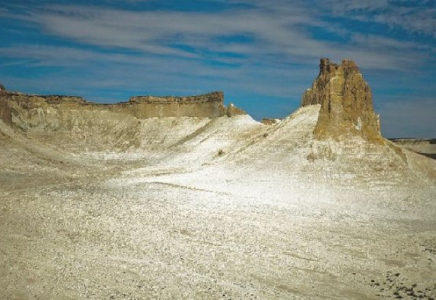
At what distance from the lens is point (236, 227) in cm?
1853

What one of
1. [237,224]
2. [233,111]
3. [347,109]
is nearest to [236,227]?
[237,224]

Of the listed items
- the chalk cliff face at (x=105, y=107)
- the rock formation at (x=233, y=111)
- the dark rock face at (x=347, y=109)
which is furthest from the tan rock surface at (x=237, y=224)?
the chalk cliff face at (x=105, y=107)

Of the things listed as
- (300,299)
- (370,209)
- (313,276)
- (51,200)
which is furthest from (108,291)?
(370,209)

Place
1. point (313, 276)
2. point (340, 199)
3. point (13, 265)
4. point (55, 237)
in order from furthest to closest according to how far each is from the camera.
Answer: point (340, 199)
point (55, 237)
point (313, 276)
point (13, 265)

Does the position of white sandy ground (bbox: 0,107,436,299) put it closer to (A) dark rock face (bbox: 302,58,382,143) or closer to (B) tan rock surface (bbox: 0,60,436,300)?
(B) tan rock surface (bbox: 0,60,436,300)

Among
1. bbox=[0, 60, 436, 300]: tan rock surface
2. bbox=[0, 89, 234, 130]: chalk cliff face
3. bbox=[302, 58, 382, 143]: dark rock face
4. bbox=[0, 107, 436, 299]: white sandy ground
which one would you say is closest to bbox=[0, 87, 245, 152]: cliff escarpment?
bbox=[0, 89, 234, 130]: chalk cliff face

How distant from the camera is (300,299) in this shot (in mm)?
11492

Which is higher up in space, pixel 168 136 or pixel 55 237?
pixel 168 136

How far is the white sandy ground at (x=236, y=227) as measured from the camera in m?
12.1

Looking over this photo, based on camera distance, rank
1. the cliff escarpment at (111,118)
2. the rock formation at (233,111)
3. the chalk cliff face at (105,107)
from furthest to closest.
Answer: the chalk cliff face at (105,107), the cliff escarpment at (111,118), the rock formation at (233,111)

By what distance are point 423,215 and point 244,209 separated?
910 centimetres

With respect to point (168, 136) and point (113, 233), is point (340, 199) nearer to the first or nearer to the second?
point (113, 233)

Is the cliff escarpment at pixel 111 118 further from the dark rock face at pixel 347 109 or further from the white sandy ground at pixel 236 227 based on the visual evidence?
the dark rock face at pixel 347 109

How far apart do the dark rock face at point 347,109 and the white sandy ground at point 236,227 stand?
1237mm
